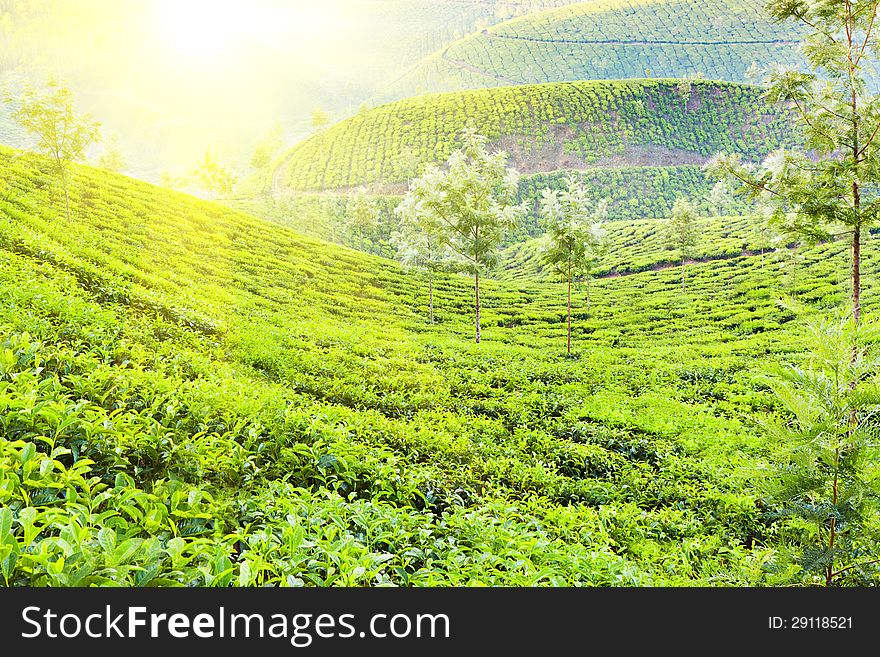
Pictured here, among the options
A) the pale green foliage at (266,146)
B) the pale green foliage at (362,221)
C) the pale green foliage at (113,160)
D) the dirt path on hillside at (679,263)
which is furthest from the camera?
the pale green foliage at (266,146)

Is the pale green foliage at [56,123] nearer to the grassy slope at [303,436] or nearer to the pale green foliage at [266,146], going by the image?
the grassy slope at [303,436]

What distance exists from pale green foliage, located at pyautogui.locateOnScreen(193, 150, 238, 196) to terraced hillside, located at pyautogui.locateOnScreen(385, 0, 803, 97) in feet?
282

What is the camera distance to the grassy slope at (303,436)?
10.0ft

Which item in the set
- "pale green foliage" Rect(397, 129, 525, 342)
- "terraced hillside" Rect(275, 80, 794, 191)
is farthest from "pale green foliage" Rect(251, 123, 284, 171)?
"pale green foliage" Rect(397, 129, 525, 342)

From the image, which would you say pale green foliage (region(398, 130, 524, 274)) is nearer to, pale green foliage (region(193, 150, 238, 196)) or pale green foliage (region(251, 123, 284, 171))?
pale green foliage (region(193, 150, 238, 196))

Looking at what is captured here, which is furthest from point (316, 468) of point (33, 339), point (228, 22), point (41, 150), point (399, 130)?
point (399, 130)

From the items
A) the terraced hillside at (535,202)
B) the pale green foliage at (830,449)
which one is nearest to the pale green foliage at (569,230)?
the pale green foliage at (830,449)

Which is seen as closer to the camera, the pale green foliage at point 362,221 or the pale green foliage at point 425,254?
the pale green foliage at point 425,254

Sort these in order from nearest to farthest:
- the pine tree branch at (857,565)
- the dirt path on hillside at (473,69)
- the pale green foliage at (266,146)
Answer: the pine tree branch at (857,565) → the pale green foliage at (266,146) → the dirt path on hillside at (473,69)

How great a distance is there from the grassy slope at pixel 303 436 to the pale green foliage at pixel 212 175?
2207 centimetres

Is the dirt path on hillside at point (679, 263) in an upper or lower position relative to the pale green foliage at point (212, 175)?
lower

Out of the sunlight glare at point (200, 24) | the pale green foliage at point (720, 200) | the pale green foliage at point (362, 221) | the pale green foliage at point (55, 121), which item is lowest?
the pale green foliage at point (55, 121)

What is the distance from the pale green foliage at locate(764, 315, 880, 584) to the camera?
361 cm

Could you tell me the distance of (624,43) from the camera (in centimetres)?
12494
